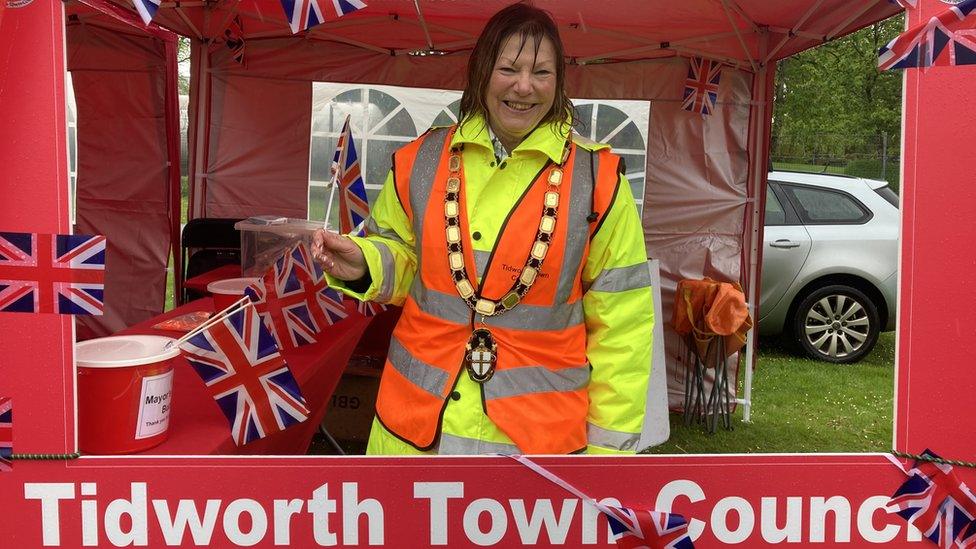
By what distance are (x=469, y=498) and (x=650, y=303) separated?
58 centimetres

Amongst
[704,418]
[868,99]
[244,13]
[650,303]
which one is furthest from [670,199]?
[868,99]

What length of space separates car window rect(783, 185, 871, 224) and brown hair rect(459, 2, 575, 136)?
17.7ft

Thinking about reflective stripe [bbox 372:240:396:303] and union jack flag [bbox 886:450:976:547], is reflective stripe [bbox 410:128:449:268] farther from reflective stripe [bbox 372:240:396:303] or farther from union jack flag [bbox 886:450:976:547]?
union jack flag [bbox 886:450:976:547]

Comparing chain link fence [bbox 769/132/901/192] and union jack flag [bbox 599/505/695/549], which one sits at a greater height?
chain link fence [bbox 769/132/901/192]

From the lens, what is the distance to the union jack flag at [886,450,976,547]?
1286mm

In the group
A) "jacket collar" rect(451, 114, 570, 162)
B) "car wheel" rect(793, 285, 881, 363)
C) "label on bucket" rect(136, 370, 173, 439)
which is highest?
"jacket collar" rect(451, 114, 570, 162)

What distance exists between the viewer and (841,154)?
14.9 meters

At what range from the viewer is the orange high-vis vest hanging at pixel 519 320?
154 centimetres

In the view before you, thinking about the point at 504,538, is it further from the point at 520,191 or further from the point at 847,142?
the point at 847,142

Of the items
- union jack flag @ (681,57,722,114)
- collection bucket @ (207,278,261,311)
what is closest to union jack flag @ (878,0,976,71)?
collection bucket @ (207,278,261,311)

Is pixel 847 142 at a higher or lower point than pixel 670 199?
higher

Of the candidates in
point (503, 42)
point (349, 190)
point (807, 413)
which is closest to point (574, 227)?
point (503, 42)

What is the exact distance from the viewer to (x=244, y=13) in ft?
14.6

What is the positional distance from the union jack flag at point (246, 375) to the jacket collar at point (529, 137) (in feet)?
2.37
